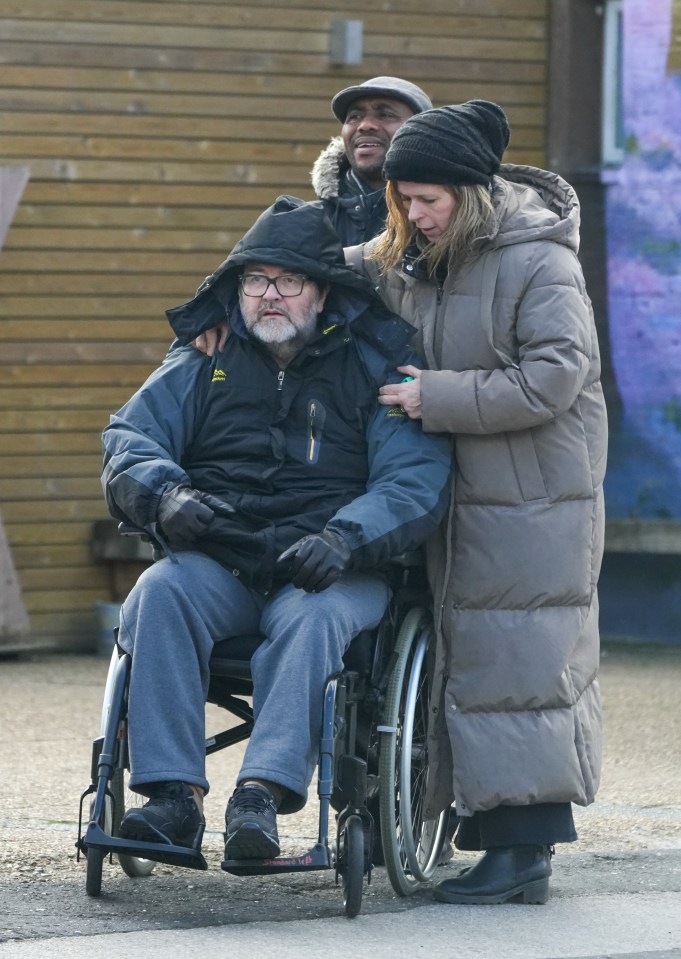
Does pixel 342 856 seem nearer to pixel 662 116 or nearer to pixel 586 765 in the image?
pixel 586 765

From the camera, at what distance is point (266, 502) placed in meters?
4.25

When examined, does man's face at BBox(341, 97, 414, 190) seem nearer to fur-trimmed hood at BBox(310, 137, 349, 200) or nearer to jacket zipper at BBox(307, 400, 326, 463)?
fur-trimmed hood at BBox(310, 137, 349, 200)

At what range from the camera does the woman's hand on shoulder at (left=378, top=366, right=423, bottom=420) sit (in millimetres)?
4227

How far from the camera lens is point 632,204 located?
28.5ft

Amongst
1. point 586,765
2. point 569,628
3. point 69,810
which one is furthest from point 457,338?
point 69,810

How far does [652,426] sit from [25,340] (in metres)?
2.99

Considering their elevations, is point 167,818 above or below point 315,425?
below

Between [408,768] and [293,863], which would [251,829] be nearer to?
[293,863]

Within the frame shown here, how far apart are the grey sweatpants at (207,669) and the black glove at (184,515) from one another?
0.08 meters

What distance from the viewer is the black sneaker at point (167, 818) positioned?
3.81m

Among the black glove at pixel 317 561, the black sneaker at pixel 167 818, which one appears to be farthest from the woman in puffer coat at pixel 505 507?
the black sneaker at pixel 167 818

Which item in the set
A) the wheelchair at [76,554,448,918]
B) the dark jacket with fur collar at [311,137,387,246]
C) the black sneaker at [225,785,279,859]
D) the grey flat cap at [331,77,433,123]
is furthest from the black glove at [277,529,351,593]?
the grey flat cap at [331,77,433,123]

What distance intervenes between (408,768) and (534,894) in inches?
17.9

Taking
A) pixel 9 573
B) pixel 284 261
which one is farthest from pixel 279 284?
pixel 9 573
